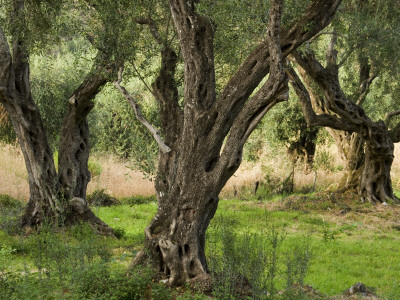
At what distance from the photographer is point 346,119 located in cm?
1877

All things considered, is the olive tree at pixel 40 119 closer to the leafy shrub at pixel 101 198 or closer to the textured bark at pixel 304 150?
the leafy shrub at pixel 101 198

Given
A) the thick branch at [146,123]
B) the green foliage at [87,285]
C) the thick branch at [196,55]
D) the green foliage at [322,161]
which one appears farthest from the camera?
the green foliage at [322,161]

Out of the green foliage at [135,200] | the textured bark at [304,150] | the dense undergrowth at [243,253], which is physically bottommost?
the dense undergrowth at [243,253]

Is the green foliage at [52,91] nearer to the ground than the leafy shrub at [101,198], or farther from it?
farther from it

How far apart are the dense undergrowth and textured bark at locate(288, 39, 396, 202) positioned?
3.68 feet

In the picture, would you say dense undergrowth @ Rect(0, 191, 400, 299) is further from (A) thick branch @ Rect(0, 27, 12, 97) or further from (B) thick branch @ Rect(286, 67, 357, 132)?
(A) thick branch @ Rect(0, 27, 12, 97)

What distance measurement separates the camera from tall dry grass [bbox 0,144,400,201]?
20.6 metres

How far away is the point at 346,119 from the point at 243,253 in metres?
11.9

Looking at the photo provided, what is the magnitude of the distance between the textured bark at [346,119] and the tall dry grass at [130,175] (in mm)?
2272

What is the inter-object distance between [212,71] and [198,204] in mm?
2326

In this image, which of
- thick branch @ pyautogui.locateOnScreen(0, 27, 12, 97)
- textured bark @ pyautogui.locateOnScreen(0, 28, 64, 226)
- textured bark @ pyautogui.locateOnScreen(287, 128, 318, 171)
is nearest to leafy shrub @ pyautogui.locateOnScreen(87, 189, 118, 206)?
textured bark @ pyautogui.locateOnScreen(0, 28, 64, 226)

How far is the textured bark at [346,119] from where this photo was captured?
59.9 ft

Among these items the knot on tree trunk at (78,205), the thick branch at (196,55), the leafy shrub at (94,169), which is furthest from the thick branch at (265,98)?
the leafy shrub at (94,169)

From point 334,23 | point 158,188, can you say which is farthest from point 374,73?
point 158,188
